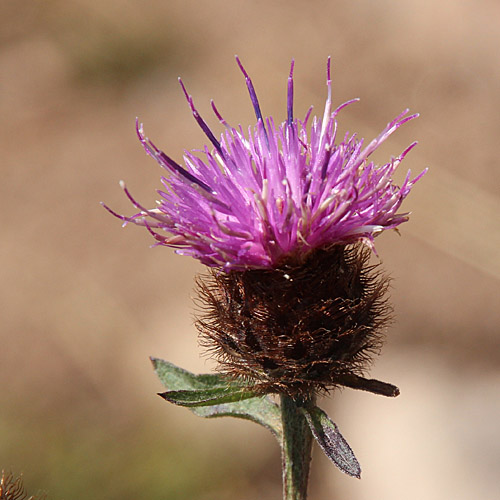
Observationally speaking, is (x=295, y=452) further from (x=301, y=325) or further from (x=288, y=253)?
(x=288, y=253)

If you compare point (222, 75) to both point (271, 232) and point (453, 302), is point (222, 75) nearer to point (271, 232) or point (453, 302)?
point (453, 302)

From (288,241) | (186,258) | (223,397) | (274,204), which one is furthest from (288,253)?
(186,258)

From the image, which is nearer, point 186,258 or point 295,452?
point 295,452

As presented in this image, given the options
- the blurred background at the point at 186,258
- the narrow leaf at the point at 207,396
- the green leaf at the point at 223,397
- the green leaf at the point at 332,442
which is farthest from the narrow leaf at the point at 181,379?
the blurred background at the point at 186,258

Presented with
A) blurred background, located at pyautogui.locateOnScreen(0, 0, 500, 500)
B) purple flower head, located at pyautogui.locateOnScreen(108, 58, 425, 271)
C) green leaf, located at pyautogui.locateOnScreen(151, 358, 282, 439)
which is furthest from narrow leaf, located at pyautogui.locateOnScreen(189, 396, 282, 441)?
blurred background, located at pyautogui.locateOnScreen(0, 0, 500, 500)

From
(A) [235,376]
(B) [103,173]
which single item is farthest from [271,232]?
(B) [103,173]

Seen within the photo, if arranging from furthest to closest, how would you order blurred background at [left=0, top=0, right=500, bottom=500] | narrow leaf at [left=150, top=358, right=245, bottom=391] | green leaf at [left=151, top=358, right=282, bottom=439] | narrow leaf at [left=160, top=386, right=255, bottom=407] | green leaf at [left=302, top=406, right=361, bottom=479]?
blurred background at [left=0, top=0, right=500, bottom=500], narrow leaf at [left=150, top=358, right=245, bottom=391], green leaf at [left=151, top=358, right=282, bottom=439], narrow leaf at [left=160, top=386, right=255, bottom=407], green leaf at [left=302, top=406, right=361, bottom=479]

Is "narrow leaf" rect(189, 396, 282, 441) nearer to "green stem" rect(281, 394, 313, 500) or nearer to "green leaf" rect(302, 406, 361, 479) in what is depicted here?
"green stem" rect(281, 394, 313, 500)
